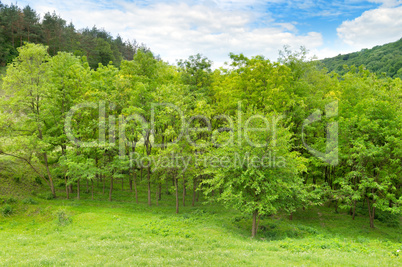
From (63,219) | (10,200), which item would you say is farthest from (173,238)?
(10,200)

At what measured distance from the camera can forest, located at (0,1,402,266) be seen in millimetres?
23188

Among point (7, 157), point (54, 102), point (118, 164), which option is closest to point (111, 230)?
point (118, 164)

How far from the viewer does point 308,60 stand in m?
35.6

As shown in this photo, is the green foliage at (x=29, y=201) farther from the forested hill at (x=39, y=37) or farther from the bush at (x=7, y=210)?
the forested hill at (x=39, y=37)

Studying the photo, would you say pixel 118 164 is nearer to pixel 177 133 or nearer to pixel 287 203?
pixel 177 133

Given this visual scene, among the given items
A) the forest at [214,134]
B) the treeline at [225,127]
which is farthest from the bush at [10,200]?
the treeline at [225,127]

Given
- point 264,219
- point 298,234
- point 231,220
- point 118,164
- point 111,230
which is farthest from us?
point 118,164

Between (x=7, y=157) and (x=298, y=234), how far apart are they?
137 feet

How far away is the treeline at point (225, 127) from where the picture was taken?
75.6 ft

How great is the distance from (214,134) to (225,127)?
2549 millimetres

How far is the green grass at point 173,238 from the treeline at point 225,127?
8.54ft

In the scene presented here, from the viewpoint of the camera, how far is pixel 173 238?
1841cm

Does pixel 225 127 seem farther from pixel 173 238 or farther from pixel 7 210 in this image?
pixel 7 210

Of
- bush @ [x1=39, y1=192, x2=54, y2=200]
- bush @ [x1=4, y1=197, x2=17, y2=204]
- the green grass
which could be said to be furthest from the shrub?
bush @ [x1=39, y1=192, x2=54, y2=200]
